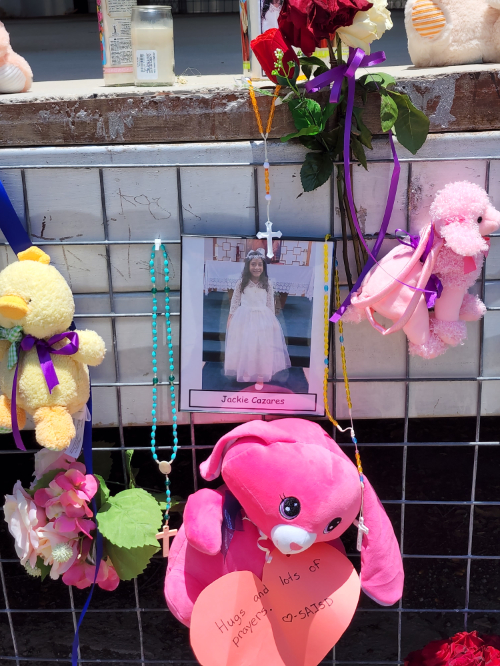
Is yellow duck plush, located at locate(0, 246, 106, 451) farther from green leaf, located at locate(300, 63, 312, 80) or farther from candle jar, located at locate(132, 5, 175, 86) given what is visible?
green leaf, located at locate(300, 63, 312, 80)

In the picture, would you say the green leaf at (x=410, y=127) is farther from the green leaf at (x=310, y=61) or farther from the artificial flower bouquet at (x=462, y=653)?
the artificial flower bouquet at (x=462, y=653)

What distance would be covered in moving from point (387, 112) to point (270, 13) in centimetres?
22

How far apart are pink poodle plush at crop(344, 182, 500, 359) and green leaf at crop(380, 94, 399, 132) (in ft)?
0.37

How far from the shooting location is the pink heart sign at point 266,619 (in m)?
0.84

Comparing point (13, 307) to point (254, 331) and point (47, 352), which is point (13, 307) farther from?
point (254, 331)

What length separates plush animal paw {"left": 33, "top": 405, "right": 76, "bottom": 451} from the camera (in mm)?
786

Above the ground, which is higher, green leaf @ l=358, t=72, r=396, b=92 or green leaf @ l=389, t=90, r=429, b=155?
green leaf @ l=358, t=72, r=396, b=92

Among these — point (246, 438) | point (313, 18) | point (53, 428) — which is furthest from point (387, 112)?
point (53, 428)

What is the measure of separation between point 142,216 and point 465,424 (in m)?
0.76

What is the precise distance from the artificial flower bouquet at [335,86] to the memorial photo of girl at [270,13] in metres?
0.06

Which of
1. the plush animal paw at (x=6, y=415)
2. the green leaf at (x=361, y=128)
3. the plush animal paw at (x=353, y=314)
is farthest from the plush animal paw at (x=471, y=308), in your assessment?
the plush animal paw at (x=6, y=415)

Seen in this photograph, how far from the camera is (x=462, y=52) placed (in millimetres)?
879

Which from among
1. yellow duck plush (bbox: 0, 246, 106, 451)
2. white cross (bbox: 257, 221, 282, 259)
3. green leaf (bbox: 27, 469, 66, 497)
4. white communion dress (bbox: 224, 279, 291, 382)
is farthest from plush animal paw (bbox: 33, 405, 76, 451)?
A: white cross (bbox: 257, 221, 282, 259)

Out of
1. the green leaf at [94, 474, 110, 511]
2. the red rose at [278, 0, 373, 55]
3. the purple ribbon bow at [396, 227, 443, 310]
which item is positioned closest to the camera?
the red rose at [278, 0, 373, 55]
